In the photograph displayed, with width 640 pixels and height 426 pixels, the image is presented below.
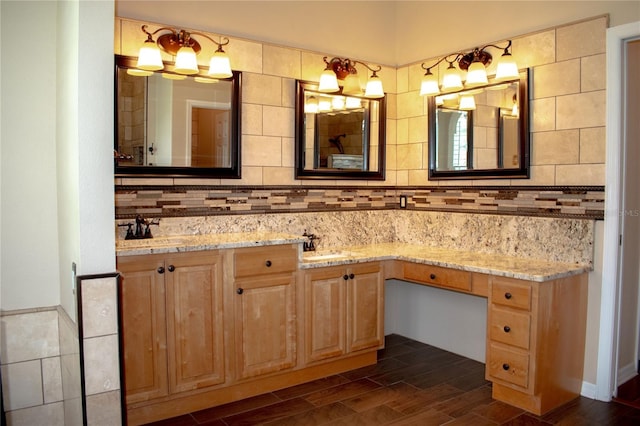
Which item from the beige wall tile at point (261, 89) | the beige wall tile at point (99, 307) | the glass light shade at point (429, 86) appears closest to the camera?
the beige wall tile at point (99, 307)

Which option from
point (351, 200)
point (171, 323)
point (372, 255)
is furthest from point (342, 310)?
point (171, 323)

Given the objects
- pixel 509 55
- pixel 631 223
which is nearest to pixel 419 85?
pixel 509 55

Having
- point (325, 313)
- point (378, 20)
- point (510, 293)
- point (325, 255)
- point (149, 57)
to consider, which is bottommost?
point (325, 313)

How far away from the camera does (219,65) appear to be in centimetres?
330

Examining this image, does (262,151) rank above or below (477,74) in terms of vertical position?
below

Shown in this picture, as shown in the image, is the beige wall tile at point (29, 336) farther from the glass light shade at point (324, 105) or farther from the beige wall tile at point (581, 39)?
the beige wall tile at point (581, 39)

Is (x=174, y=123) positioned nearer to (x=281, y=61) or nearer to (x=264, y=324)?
(x=281, y=61)

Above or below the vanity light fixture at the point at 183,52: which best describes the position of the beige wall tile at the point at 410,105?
below

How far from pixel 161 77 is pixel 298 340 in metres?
1.89

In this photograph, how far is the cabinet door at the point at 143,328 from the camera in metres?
2.76

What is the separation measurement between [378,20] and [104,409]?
3.55 metres

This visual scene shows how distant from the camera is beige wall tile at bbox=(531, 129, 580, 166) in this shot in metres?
3.27

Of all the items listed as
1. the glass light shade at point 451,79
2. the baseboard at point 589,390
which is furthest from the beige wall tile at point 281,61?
the baseboard at point 589,390

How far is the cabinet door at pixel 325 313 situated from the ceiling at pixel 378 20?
1739 mm
